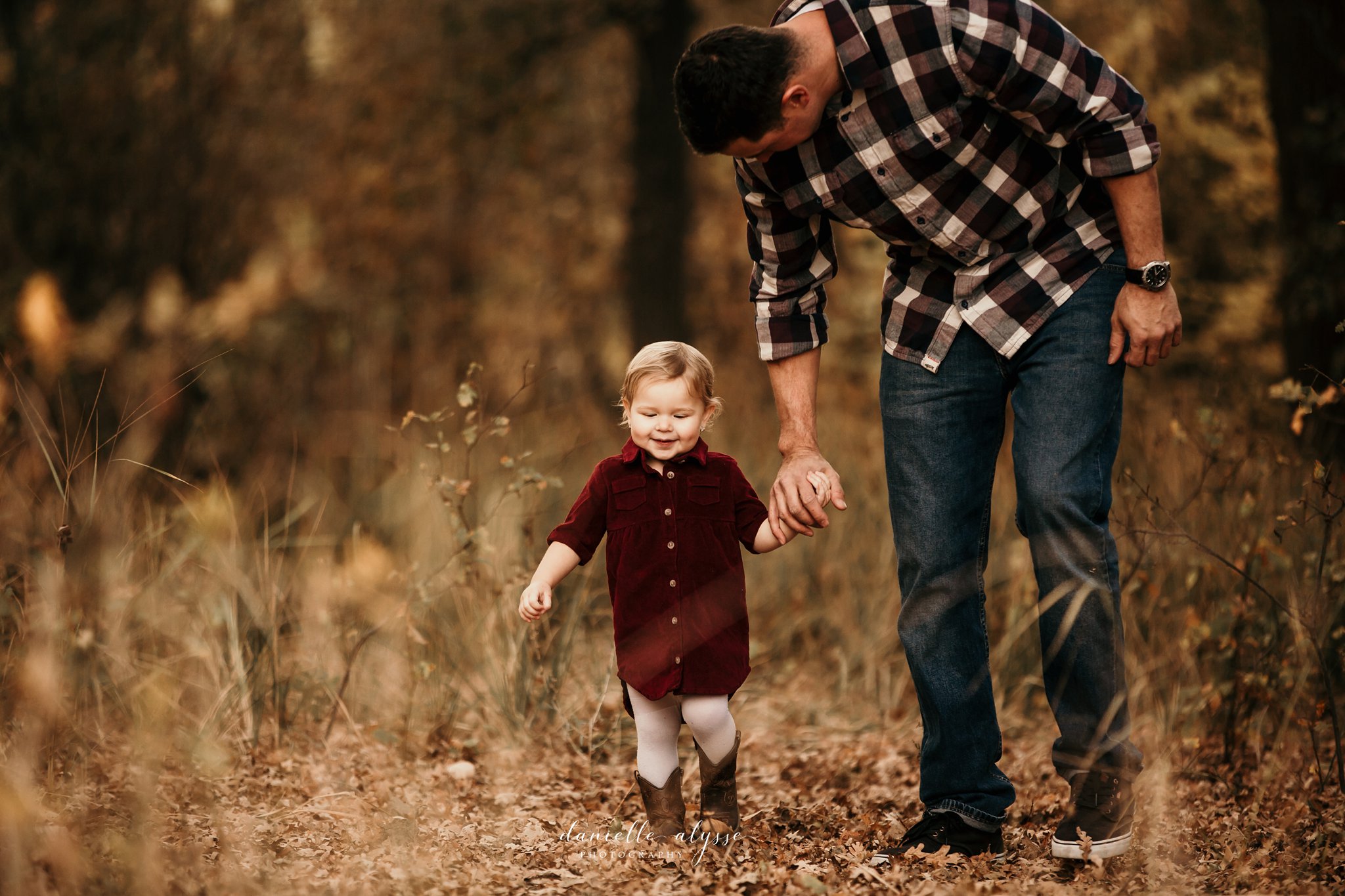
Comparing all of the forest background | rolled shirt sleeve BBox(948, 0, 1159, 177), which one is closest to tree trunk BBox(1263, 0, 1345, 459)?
the forest background

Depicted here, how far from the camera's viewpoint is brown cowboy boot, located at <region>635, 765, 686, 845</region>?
293 centimetres

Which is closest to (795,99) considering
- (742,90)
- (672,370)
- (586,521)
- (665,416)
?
(742,90)

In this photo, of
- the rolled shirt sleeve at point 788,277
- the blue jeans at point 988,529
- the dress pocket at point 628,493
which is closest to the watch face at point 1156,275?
the blue jeans at point 988,529

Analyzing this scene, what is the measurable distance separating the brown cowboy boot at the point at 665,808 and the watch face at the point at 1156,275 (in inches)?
60.3

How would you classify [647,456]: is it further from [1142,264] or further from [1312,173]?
[1312,173]

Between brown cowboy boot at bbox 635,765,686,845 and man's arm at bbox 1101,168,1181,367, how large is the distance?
143 cm

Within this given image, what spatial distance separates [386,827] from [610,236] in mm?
9494

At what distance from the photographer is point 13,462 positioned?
4055 mm

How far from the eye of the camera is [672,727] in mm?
2943

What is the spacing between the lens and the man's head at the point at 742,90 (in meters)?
2.56

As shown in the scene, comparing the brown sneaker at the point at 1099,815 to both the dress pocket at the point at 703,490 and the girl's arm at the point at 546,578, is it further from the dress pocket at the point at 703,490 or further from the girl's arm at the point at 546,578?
the girl's arm at the point at 546,578

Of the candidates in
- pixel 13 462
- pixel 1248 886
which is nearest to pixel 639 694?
pixel 1248 886

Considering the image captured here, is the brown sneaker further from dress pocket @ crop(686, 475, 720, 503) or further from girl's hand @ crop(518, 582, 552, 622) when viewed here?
girl's hand @ crop(518, 582, 552, 622)

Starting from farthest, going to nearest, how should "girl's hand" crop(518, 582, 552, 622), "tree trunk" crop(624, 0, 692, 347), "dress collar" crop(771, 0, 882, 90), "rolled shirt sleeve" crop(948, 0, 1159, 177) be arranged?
"tree trunk" crop(624, 0, 692, 347) → "girl's hand" crop(518, 582, 552, 622) → "dress collar" crop(771, 0, 882, 90) → "rolled shirt sleeve" crop(948, 0, 1159, 177)
